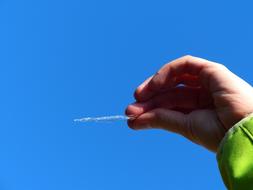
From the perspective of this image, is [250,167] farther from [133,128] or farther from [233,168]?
[133,128]

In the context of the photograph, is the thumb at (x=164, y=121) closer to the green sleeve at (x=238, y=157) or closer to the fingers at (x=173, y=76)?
the fingers at (x=173, y=76)

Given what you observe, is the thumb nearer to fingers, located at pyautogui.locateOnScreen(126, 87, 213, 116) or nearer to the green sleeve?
fingers, located at pyautogui.locateOnScreen(126, 87, 213, 116)

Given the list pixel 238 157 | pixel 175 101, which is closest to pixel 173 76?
pixel 175 101

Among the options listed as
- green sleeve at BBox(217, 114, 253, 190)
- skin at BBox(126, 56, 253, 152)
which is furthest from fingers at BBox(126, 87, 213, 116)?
green sleeve at BBox(217, 114, 253, 190)

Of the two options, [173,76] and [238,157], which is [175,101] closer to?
[173,76]

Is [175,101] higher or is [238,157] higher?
[175,101]

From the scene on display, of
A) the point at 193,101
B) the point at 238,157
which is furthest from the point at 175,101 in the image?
the point at 238,157

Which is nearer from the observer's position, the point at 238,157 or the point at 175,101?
the point at 238,157

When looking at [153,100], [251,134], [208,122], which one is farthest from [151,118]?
[251,134]
